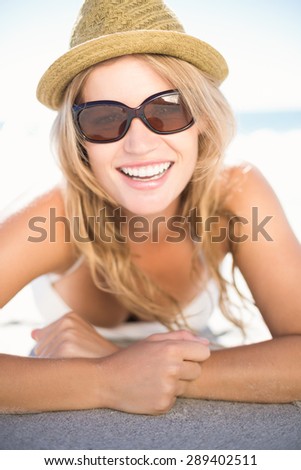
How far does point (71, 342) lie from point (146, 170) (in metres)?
0.74

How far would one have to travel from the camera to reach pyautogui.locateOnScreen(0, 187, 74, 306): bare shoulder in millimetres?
2234

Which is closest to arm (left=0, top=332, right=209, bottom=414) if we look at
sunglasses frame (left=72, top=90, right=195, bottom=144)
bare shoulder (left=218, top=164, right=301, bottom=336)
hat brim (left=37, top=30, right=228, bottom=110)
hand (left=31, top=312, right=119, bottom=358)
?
hand (left=31, top=312, right=119, bottom=358)

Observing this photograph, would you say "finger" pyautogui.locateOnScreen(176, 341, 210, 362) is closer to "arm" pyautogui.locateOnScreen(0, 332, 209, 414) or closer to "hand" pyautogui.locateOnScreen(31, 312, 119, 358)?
"arm" pyautogui.locateOnScreen(0, 332, 209, 414)

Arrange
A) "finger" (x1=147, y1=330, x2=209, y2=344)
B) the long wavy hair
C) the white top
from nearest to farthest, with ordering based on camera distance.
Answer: "finger" (x1=147, y1=330, x2=209, y2=344), the long wavy hair, the white top

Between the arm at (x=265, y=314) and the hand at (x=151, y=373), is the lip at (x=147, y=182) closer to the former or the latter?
the arm at (x=265, y=314)

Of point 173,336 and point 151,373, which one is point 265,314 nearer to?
point 173,336

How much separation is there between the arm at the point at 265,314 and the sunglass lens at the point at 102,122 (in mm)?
666

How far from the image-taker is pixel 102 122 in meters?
2.16

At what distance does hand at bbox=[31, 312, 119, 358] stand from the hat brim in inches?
37.4

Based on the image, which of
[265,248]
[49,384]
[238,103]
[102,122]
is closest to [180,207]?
[265,248]

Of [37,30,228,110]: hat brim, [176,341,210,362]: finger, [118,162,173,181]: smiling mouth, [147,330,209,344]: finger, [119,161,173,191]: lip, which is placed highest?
[37,30,228,110]: hat brim

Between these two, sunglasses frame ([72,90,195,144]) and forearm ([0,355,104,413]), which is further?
sunglasses frame ([72,90,195,144])
